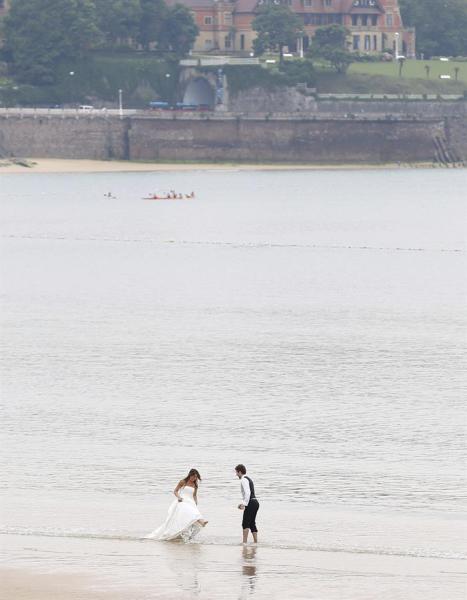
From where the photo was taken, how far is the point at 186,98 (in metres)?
190

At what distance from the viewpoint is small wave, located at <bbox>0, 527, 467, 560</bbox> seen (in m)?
28.9

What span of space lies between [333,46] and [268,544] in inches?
6357

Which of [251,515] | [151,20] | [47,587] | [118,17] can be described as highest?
[47,587]

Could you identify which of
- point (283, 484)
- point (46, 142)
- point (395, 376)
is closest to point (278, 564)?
point (283, 484)

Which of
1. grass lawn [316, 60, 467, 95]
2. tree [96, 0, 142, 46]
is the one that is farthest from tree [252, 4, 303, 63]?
tree [96, 0, 142, 46]

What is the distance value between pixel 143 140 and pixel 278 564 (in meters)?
146

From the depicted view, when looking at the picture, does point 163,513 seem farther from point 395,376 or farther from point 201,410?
point 395,376

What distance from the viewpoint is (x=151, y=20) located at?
183m

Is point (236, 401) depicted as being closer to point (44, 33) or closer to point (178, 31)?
point (44, 33)

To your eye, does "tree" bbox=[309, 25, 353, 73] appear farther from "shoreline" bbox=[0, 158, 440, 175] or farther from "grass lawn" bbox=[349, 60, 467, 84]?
"shoreline" bbox=[0, 158, 440, 175]

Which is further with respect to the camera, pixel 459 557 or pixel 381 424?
pixel 381 424

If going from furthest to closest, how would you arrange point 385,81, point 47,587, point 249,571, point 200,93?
point 200,93 < point 385,81 < point 249,571 < point 47,587

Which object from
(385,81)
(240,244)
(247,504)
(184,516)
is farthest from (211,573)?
(385,81)

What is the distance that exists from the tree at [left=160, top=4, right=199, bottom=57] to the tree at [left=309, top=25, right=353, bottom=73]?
1336cm
